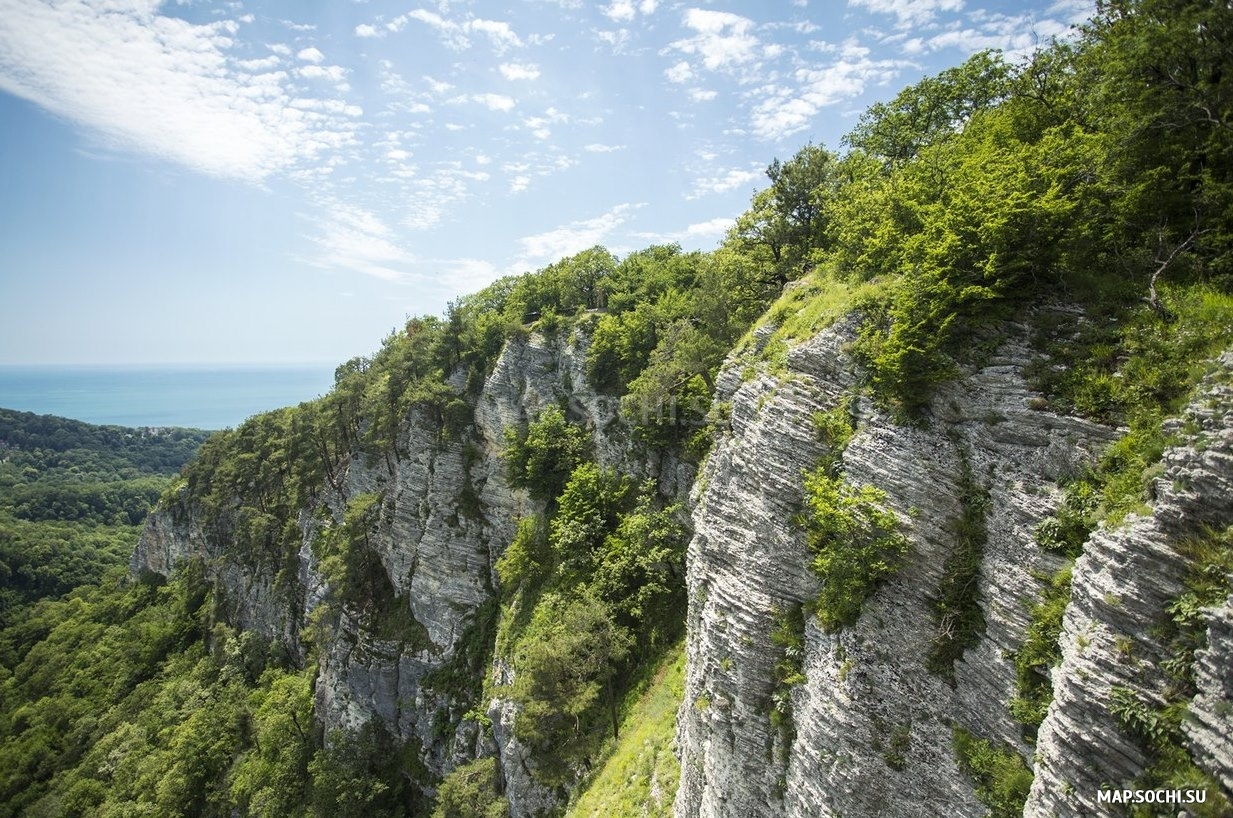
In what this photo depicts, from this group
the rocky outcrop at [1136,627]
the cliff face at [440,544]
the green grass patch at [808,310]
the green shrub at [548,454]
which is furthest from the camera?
the cliff face at [440,544]

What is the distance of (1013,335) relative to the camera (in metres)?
12.1

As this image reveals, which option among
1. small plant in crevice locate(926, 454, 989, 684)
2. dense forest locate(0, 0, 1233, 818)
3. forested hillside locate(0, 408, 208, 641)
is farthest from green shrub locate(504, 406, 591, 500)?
forested hillside locate(0, 408, 208, 641)

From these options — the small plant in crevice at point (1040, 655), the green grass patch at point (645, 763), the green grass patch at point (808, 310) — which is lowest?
the green grass patch at point (645, 763)

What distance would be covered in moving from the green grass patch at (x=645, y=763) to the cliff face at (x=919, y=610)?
1.80 meters

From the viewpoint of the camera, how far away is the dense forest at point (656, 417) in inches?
429

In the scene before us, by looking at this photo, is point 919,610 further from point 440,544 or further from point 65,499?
point 65,499

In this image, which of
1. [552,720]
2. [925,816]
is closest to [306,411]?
[552,720]

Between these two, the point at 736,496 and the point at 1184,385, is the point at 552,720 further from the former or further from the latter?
the point at 1184,385

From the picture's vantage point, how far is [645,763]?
2139 cm

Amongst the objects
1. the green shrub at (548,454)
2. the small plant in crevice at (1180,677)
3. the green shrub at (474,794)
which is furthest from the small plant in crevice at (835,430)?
the green shrub at (474,794)

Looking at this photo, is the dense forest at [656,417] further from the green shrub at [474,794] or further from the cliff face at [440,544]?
the cliff face at [440,544]

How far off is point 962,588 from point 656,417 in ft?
61.4

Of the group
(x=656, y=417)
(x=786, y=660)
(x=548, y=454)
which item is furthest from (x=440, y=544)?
(x=786, y=660)

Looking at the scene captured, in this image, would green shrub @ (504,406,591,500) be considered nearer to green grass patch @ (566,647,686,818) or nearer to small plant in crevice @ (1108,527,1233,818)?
green grass patch @ (566,647,686,818)
